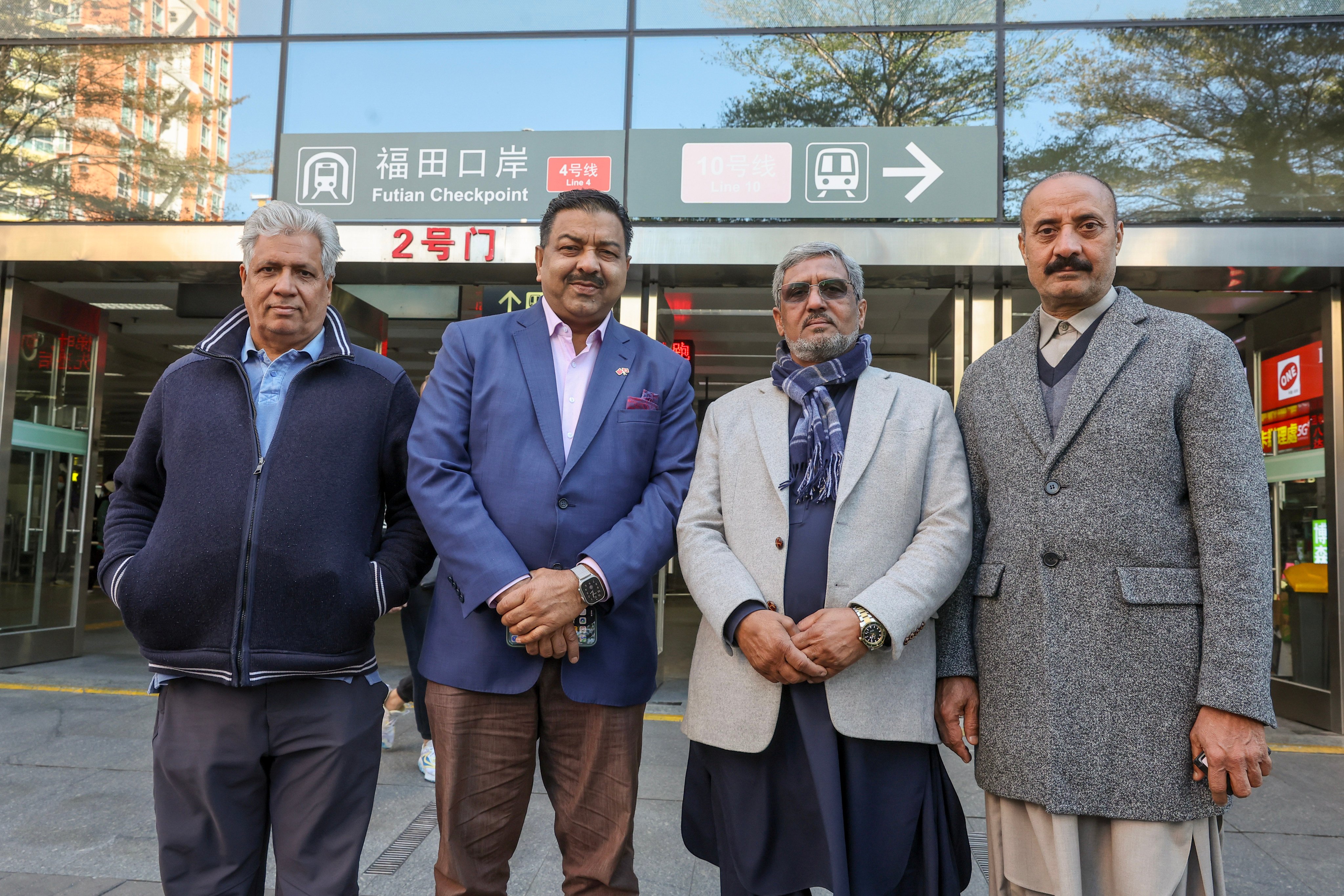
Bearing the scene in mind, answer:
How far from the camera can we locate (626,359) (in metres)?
2.45

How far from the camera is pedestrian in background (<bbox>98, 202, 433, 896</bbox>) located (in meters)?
2.09

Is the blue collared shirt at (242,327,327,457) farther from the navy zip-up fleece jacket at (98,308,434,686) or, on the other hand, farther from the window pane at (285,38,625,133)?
the window pane at (285,38,625,133)

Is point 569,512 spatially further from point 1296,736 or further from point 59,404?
point 59,404

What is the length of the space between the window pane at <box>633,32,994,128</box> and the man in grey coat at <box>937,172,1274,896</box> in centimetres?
405

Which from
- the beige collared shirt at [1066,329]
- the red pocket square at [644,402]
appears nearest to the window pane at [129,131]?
the red pocket square at [644,402]

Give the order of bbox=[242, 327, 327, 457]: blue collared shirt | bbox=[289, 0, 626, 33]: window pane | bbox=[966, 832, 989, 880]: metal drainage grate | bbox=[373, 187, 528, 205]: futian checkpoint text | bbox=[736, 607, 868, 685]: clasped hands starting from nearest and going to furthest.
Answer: bbox=[736, 607, 868, 685]: clasped hands, bbox=[242, 327, 327, 457]: blue collared shirt, bbox=[966, 832, 989, 880]: metal drainage grate, bbox=[373, 187, 528, 205]: futian checkpoint text, bbox=[289, 0, 626, 33]: window pane

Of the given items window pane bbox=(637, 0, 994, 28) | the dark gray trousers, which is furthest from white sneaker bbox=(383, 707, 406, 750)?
window pane bbox=(637, 0, 994, 28)

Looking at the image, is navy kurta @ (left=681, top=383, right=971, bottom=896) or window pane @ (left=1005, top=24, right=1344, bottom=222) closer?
navy kurta @ (left=681, top=383, right=971, bottom=896)

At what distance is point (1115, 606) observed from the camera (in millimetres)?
1914

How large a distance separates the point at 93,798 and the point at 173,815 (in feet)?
8.15

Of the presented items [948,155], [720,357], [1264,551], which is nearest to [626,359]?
[1264,551]

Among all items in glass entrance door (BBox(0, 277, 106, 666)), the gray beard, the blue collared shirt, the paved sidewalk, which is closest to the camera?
the blue collared shirt

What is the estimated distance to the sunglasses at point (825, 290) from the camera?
7.80 feet

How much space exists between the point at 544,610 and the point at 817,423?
0.80 meters
